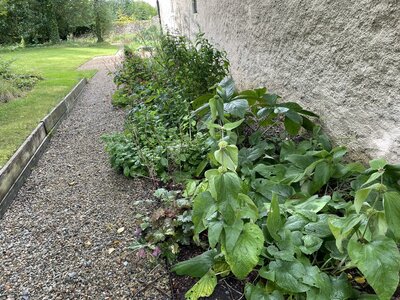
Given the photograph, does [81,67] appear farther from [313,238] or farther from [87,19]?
[87,19]

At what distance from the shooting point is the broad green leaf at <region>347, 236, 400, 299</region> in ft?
3.40

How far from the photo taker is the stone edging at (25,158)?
2.64 meters

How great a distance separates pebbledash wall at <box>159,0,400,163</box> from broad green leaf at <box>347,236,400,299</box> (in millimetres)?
796

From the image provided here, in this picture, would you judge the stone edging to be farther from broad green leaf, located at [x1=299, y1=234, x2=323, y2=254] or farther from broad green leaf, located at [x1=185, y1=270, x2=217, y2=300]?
broad green leaf, located at [x1=299, y1=234, x2=323, y2=254]

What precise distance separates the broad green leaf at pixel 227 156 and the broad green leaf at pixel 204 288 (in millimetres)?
572

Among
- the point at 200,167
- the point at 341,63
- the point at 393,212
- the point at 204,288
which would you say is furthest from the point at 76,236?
the point at 341,63

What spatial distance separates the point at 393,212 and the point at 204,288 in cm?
88

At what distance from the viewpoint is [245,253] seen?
130cm

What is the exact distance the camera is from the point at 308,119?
7.52 feet

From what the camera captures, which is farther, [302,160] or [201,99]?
[201,99]

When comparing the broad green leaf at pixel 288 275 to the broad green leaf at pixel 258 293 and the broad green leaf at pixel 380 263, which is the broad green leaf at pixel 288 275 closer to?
the broad green leaf at pixel 258 293

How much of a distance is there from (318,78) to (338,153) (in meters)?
0.72

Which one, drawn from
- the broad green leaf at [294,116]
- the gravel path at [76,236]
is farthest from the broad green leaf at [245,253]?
the broad green leaf at [294,116]

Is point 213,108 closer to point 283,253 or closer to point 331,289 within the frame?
point 283,253
